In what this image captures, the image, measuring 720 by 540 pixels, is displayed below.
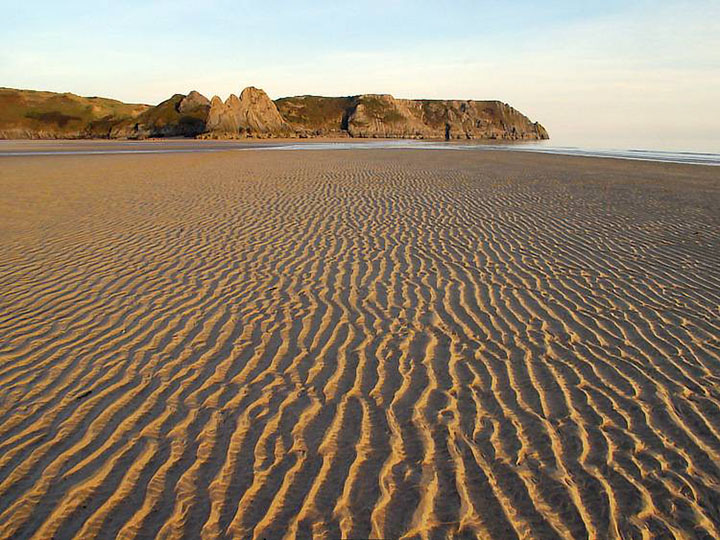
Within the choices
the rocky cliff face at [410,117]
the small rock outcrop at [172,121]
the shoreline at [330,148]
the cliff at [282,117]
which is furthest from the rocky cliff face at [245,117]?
the shoreline at [330,148]

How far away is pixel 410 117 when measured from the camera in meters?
153

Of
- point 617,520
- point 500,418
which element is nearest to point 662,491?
point 617,520

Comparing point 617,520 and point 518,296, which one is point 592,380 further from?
point 518,296

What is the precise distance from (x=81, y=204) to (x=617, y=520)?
13641mm

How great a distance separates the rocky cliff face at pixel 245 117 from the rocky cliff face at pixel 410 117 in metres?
31.5

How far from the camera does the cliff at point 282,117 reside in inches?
4759

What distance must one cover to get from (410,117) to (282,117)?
47.6m

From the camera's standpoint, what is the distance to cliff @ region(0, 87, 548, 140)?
120875 mm

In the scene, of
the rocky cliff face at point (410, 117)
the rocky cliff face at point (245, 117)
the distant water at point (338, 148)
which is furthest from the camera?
the rocky cliff face at point (410, 117)

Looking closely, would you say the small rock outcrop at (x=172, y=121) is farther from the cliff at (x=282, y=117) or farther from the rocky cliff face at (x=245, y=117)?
the rocky cliff face at (x=245, y=117)

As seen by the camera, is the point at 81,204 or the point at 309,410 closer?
the point at 309,410

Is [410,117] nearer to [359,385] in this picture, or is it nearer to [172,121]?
[172,121]

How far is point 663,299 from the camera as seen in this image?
20.1 ft

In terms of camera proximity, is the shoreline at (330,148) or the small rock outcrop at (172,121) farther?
the small rock outcrop at (172,121)
